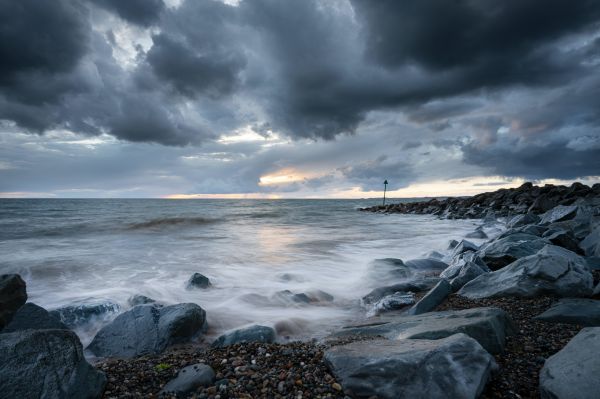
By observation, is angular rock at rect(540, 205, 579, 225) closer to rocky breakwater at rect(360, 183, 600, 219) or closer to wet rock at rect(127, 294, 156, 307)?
rocky breakwater at rect(360, 183, 600, 219)

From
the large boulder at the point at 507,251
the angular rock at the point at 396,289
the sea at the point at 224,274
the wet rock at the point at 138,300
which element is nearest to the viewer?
the sea at the point at 224,274

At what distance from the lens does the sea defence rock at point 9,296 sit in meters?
3.31

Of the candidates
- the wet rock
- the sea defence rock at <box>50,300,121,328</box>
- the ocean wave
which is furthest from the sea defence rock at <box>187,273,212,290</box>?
the ocean wave

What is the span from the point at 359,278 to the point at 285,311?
2923 millimetres

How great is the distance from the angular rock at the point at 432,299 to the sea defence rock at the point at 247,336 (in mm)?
2069

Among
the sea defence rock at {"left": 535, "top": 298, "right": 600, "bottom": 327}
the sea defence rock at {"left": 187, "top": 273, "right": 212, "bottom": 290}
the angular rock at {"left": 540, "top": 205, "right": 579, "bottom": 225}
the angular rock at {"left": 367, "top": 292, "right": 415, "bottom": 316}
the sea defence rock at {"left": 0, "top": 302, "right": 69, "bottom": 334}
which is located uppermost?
the angular rock at {"left": 540, "top": 205, "right": 579, "bottom": 225}

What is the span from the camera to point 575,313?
138 inches

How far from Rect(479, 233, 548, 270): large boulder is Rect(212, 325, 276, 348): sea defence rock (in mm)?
4816

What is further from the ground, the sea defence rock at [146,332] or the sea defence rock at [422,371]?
the sea defence rock at [422,371]

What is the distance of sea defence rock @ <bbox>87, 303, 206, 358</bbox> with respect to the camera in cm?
394

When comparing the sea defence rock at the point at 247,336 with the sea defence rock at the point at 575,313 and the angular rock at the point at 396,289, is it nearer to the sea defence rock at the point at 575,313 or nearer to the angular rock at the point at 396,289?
the angular rock at the point at 396,289

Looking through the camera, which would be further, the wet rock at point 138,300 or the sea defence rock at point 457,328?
the wet rock at point 138,300

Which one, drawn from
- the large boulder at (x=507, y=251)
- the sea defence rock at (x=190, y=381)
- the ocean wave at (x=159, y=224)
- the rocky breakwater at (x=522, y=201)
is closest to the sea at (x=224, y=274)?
the sea defence rock at (x=190, y=381)

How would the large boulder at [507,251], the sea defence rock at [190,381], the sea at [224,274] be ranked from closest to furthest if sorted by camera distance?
1. the sea defence rock at [190,381]
2. the sea at [224,274]
3. the large boulder at [507,251]
